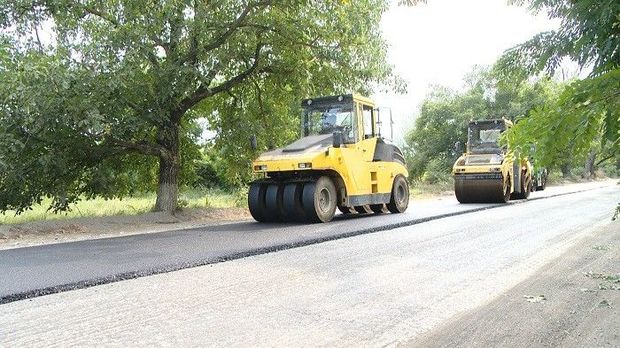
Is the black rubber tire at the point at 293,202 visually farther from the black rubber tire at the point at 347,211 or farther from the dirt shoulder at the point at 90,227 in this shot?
the black rubber tire at the point at 347,211

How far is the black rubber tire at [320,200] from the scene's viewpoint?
9.95 m

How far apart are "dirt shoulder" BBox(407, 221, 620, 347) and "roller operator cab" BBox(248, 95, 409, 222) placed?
5.68m

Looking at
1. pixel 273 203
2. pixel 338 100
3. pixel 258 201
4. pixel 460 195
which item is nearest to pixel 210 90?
pixel 338 100

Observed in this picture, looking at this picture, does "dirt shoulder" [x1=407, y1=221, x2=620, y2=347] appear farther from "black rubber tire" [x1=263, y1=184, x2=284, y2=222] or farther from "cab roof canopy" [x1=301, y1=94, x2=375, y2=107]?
"cab roof canopy" [x1=301, y1=94, x2=375, y2=107]

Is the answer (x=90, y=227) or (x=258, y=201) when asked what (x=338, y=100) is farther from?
(x=90, y=227)

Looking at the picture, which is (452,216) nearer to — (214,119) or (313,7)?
(313,7)

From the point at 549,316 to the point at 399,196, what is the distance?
30.6 feet

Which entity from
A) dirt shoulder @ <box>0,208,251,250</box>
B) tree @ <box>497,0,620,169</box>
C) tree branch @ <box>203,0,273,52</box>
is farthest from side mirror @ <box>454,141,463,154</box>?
tree @ <box>497,0,620,169</box>

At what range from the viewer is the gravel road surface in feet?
10.1

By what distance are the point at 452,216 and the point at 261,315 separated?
7.68 meters

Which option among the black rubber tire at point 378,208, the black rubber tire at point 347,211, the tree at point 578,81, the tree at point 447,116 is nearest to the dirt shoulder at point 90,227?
the black rubber tire at point 347,211

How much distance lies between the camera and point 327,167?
33.6ft

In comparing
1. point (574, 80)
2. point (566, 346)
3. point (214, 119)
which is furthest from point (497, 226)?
point (214, 119)

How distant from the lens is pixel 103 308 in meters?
3.67
